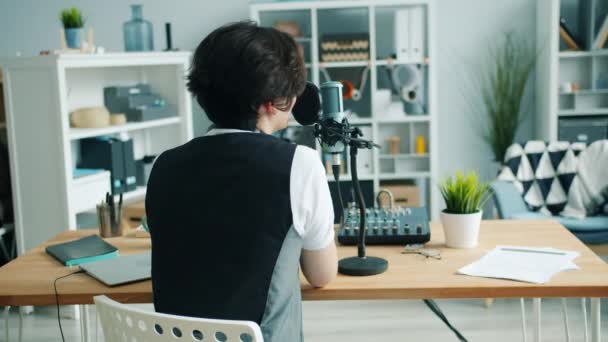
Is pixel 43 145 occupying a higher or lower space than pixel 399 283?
higher

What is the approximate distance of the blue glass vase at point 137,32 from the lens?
4.42m

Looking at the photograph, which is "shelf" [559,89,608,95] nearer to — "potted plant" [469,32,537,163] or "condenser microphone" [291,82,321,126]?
"potted plant" [469,32,537,163]

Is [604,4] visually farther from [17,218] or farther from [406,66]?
[17,218]

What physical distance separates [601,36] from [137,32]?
2925 mm

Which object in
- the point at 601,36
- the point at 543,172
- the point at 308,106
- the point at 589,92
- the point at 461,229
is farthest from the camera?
the point at 589,92

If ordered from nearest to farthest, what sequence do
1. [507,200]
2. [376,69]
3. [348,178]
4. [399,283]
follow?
[399,283] → [507,200] → [348,178] → [376,69]

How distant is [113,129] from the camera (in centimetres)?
409

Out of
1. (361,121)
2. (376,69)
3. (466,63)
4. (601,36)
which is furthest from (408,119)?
(601,36)

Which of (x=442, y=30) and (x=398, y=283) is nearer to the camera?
A: (x=398, y=283)

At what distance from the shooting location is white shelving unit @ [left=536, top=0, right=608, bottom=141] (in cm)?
457

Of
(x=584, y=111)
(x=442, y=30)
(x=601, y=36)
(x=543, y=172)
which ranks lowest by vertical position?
(x=543, y=172)

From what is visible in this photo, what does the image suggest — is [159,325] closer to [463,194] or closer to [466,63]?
[463,194]

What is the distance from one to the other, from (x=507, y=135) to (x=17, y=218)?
10.3 feet

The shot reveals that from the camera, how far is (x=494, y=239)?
2.11m
